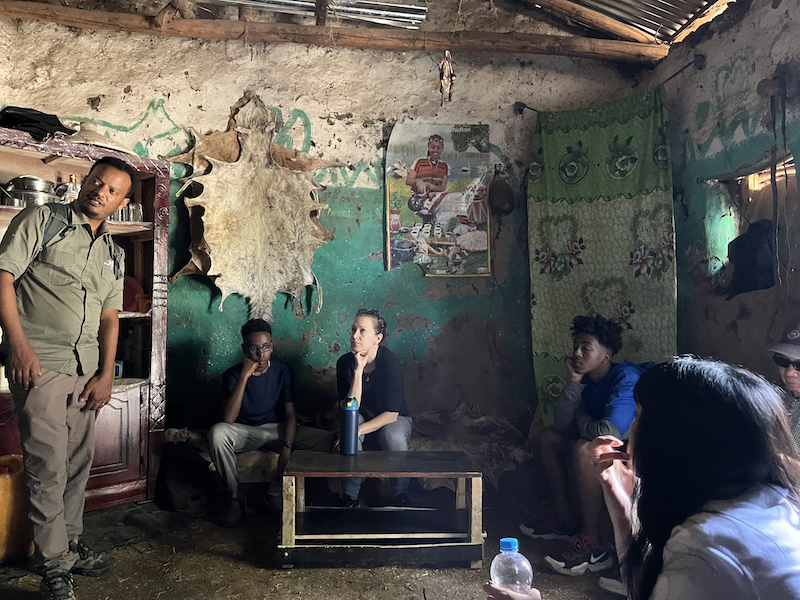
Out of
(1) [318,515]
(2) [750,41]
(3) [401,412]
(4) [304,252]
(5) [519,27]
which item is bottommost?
(1) [318,515]

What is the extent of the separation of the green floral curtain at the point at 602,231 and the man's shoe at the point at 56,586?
10.1 ft

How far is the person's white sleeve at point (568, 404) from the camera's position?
3.23 meters

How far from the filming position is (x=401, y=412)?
350cm

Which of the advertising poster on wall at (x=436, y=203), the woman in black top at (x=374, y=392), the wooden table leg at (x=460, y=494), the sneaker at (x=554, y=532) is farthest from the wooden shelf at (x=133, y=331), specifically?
the sneaker at (x=554, y=532)

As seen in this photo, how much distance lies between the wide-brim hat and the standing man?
316cm

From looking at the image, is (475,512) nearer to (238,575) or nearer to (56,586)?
(238,575)

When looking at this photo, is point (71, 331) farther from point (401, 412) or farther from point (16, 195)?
point (401, 412)

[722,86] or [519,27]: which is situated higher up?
[519,27]

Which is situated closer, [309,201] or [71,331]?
[71,331]

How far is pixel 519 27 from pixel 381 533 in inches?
153

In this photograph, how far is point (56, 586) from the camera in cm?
233

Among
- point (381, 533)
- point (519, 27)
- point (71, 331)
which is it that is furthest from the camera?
point (519, 27)

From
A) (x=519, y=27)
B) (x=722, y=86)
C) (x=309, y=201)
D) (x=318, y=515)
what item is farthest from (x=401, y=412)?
(x=519, y=27)

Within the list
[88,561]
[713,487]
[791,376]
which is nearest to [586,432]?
[791,376]
